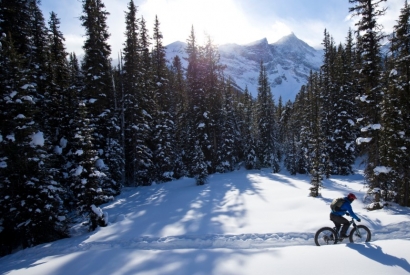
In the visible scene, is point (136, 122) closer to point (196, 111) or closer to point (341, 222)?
point (196, 111)

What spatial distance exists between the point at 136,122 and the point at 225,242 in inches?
781

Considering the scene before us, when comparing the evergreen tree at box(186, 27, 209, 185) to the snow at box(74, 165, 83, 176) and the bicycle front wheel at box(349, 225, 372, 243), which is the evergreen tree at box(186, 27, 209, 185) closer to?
the snow at box(74, 165, 83, 176)

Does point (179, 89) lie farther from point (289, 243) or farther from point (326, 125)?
point (289, 243)

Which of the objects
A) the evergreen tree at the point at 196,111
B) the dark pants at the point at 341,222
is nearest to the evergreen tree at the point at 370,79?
the dark pants at the point at 341,222

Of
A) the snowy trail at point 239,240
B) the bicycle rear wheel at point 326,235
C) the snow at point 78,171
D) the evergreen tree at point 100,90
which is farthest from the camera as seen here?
the evergreen tree at point 100,90

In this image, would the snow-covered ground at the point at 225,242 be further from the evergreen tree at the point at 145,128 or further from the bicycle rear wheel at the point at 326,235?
the evergreen tree at the point at 145,128

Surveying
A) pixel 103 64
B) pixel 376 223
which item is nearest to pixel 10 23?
pixel 103 64

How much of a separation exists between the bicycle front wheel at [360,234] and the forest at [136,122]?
486 cm

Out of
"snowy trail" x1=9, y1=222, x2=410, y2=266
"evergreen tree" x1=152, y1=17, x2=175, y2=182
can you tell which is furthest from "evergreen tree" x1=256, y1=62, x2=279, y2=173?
"snowy trail" x1=9, y1=222, x2=410, y2=266

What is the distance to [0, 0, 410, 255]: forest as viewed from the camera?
42.9 feet

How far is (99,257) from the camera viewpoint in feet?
28.5

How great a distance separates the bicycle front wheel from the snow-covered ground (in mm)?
440

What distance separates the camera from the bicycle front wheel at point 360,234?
8.81 m

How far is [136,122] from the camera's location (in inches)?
1055
